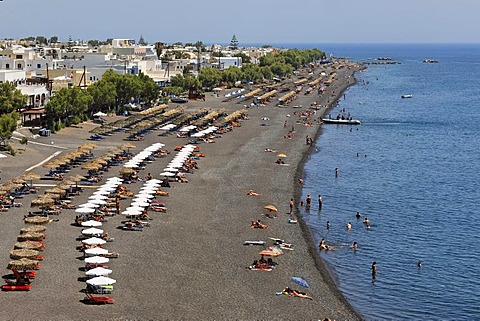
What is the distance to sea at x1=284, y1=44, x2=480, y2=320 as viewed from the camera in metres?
36.9

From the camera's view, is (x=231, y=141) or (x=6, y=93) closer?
(x=6, y=93)

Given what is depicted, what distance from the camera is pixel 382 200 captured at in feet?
186

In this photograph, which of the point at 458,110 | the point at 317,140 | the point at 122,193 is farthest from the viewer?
the point at 458,110

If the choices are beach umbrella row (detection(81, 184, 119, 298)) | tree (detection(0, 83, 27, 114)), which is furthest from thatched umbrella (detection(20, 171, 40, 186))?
tree (detection(0, 83, 27, 114))

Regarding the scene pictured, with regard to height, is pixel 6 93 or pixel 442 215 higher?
pixel 6 93

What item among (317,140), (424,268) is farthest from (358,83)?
(424,268)

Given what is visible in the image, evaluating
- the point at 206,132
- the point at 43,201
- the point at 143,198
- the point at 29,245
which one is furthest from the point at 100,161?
the point at 206,132

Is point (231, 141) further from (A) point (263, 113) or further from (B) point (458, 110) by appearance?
(B) point (458, 110)

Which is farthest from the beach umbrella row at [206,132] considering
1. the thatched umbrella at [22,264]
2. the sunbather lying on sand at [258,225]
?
the thatched umbrella at [22,264]

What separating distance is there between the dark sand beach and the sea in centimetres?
191

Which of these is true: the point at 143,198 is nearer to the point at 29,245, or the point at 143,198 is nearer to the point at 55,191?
the point at 55,191

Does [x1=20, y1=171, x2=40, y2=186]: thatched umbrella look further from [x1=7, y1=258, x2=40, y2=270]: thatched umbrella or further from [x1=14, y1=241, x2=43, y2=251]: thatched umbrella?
[x1=7, y1=258, x2=40, y2=270]: thatched umbrella

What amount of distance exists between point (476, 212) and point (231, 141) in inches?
1230

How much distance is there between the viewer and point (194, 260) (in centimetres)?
3841
